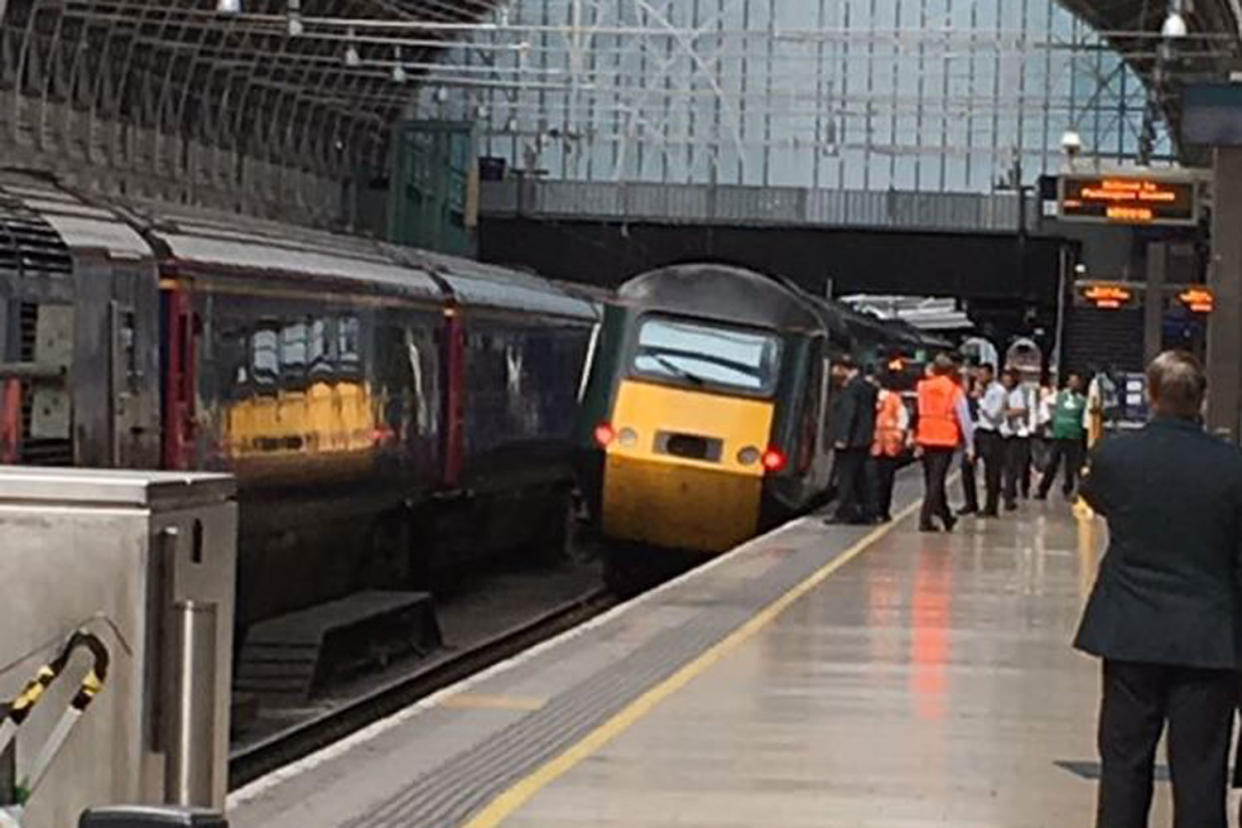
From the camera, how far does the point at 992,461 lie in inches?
1260

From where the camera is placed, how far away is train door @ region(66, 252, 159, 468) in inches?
Answer: 617

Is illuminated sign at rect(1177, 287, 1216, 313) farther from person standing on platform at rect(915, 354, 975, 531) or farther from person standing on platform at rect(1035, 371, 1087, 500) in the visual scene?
person standing on platform at rect(915, 354, 975, 531)

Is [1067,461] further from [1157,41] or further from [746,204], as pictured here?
[746,204]

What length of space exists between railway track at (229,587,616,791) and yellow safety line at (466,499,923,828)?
182 cm

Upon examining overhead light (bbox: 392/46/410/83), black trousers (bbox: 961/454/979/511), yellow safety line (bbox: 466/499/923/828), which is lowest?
black trousers (bbox: 961/454/979/511)

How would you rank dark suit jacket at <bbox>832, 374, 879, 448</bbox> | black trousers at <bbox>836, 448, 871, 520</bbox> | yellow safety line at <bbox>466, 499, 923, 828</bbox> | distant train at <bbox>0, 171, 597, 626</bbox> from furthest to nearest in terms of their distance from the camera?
black trousers at <bbox>836, 448, 871, 520</bbox> → dark suit jacket at <bbox>832, 374, 879, 448</bbox> → distant train at <bbox>0, 171, 597, 626</bbox> → yellow safety line at <bbox>466, 499, 923, 828</bbox>

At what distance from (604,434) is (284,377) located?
8019 millimetres

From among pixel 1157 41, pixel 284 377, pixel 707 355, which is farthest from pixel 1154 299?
pixel 284 377

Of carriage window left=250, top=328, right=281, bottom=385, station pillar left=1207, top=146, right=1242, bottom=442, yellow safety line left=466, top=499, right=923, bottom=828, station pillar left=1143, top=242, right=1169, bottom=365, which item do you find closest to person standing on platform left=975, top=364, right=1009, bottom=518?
station pillar left=1143, top=242, right=1169, bottom=365

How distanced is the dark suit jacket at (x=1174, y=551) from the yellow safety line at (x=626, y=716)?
259cm

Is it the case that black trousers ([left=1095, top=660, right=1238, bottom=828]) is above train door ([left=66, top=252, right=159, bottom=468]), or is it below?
below

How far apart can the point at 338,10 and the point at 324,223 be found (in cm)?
1005

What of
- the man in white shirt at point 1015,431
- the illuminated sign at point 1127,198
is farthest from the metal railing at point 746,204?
the man in white shirt at point 1015,431

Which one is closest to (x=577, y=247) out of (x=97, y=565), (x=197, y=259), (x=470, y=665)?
(x=470, y=665)
